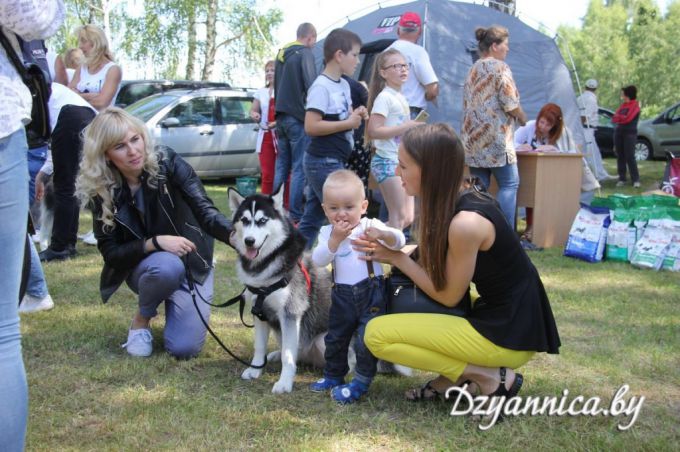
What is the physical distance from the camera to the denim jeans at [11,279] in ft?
5.55

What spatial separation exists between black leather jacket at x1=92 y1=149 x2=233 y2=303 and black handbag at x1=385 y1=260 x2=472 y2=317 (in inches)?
40.6

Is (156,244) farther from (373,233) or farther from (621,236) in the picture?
(621,236)

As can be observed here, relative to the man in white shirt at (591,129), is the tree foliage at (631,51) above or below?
above

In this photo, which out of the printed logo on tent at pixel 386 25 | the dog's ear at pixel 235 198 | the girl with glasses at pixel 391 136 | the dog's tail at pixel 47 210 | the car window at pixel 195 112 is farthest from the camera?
the car window at pixel 195 112

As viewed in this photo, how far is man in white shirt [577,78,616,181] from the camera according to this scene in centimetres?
1091

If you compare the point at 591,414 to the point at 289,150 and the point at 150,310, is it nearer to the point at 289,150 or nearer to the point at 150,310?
Answer: the point at 150,310

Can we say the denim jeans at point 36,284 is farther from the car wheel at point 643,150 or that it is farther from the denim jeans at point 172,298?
the car wheel at point 643,150

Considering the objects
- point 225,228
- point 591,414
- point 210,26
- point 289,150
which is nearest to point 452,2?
point 289,150

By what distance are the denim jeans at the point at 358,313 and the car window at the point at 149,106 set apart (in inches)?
348

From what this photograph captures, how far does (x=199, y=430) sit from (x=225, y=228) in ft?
3.98

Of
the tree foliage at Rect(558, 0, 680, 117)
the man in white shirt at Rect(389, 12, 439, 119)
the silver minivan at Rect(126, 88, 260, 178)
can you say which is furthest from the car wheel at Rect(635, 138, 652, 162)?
the tree foliage at Rect(558, 0, 680, 117)

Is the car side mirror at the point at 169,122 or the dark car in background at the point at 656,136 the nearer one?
the car side mirror at the point at 169,122

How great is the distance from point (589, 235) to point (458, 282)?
396cm

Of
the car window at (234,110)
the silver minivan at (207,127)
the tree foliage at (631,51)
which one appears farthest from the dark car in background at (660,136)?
the tree foliage at (631,51)
